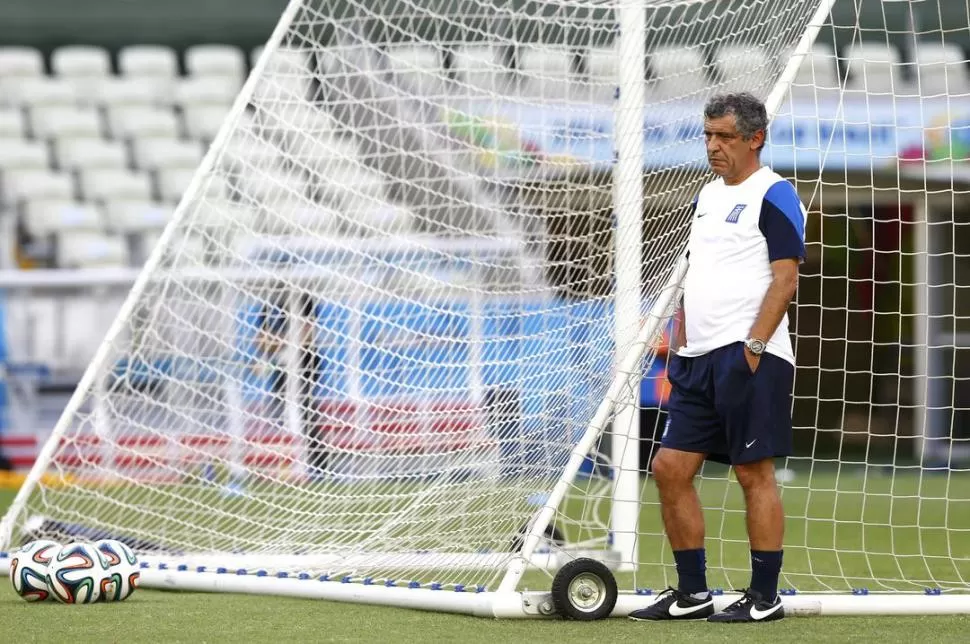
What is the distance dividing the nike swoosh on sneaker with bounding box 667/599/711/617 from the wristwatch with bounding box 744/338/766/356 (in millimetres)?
767

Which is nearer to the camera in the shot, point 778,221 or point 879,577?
point 778,221

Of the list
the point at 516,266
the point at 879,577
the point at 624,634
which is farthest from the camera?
the point at 516,266

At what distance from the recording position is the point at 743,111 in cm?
434

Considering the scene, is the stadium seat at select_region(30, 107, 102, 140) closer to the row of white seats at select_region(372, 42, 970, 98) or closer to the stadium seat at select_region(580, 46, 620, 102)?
the row of white seats at select_region(372, 42, 970, 98)

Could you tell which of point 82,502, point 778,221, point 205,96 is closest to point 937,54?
point 205,96

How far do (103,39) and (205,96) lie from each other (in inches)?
59.3

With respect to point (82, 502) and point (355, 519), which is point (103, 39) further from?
point (355, 519)

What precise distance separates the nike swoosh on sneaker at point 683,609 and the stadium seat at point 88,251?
924cm

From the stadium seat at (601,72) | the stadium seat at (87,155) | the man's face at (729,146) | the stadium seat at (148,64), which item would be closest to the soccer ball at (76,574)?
the man's face at (729,146)

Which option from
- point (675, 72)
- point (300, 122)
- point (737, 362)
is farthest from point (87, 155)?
point (737, 362)

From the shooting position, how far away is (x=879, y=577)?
19.3ft

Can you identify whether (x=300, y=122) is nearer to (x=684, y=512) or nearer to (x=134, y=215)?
(x=684, y=512)

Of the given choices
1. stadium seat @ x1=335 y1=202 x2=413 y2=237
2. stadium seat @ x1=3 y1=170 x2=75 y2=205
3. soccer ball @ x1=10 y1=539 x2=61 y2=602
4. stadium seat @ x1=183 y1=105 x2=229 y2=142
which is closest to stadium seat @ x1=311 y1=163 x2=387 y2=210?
stadium seat @ x1=335 y1=202 x2=413 y2=237

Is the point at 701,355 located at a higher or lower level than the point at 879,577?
higher
